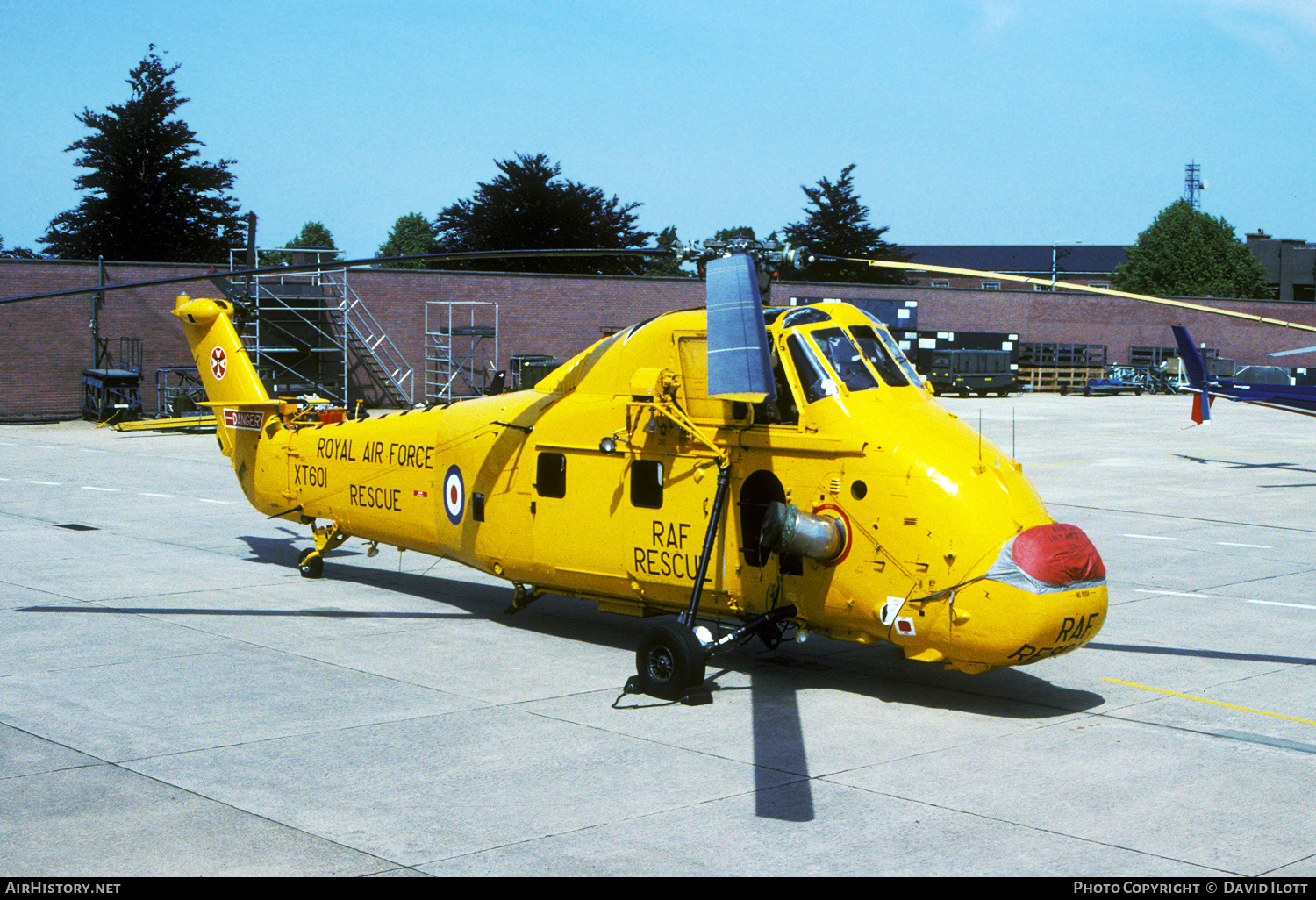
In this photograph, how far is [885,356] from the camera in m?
9.95

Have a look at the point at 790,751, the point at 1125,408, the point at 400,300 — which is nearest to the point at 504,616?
the point at 790,751

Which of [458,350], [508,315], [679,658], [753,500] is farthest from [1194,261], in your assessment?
[679,658]

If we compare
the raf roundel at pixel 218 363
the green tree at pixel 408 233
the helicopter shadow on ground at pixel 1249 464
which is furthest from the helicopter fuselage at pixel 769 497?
the green tree at pixel 408 233

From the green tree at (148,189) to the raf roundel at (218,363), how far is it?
50.7m

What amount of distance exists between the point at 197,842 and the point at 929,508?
5394 millimetres

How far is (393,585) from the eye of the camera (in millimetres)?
14492

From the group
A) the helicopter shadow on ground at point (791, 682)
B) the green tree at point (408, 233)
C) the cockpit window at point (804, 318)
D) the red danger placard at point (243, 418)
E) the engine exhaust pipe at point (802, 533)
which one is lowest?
the helicopter shadow on ground at point (791, 682)

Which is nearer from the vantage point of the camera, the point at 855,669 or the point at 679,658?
the point at 679,658

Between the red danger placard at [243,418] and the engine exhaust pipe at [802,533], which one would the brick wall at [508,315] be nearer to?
the red danger placard at [243,418]

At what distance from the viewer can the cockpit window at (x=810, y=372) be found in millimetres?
9516

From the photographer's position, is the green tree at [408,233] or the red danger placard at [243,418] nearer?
the red danger placard at [243,418]

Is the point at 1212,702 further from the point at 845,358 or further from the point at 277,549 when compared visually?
the point at 277,549

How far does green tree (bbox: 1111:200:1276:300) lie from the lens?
106062 millimetres

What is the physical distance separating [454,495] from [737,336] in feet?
15.4
